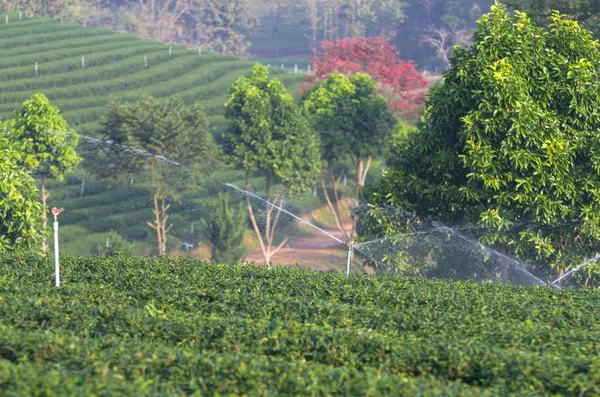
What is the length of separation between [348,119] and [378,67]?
11.0 metres

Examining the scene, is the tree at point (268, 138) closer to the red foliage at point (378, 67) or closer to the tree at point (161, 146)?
the tree at point (161, 146)

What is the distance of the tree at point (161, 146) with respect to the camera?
30.8 meters

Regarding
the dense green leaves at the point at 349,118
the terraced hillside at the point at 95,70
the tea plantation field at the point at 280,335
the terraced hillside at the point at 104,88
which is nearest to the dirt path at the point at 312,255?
the terraced hillside at the point at 104,88

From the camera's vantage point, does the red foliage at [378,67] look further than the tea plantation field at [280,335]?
Yes

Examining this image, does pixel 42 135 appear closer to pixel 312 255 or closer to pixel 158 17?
pixel 312 255

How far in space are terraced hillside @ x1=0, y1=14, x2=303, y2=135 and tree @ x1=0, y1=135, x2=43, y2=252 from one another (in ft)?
74.3

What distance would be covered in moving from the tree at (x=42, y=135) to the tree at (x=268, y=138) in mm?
6257

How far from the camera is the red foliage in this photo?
47094 millimetres

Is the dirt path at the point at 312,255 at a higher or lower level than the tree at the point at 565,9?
lower

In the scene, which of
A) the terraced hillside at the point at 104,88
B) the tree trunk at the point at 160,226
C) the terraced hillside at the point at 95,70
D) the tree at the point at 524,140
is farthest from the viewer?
the terraced hillside at the point at 95,70

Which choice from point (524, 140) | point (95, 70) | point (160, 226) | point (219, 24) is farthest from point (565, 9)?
point (219, 24)

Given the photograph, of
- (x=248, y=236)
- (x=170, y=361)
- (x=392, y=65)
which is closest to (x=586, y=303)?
(x=170, y=361)

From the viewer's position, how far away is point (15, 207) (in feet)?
59.0

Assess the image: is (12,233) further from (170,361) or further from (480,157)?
(170,361)
